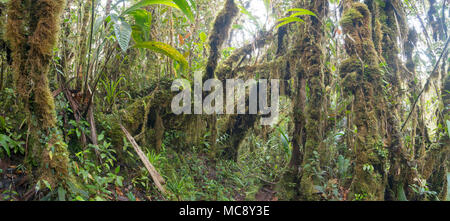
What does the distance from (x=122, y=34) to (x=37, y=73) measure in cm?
61

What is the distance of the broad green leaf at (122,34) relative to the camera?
6.00 ft

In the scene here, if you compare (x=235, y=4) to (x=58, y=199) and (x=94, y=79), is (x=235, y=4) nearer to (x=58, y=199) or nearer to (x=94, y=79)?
(x=94, y=79)

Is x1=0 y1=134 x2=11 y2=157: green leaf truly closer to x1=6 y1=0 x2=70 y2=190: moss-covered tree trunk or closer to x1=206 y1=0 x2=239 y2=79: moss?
x1=6 y1=0 x2=70 y2=190: moss-covered tree trunk

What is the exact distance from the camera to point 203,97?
3.28 metres

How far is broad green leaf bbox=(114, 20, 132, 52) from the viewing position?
1.83 metres

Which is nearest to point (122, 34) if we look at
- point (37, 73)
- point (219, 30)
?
point (37, 73)

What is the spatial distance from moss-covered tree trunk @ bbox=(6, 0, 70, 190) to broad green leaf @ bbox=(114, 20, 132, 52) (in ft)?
1.31

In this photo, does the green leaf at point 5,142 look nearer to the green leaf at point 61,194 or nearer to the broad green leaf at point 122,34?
the green leaf at point 61,194

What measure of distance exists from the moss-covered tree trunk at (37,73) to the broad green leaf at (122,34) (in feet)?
1.31

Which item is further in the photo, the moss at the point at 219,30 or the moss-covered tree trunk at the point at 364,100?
the moss at the point at 219,30

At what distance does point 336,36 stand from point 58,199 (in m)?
3.55

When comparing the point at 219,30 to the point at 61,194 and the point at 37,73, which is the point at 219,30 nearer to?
the point at 37,73

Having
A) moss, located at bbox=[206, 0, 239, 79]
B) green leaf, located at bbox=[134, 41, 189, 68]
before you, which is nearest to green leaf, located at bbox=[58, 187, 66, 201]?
green leaf, located at bbox=[134, 41, 189, 68]

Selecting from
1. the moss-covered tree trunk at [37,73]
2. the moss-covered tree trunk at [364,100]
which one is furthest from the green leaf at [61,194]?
the moss-covered tree trunk at [364,100]
